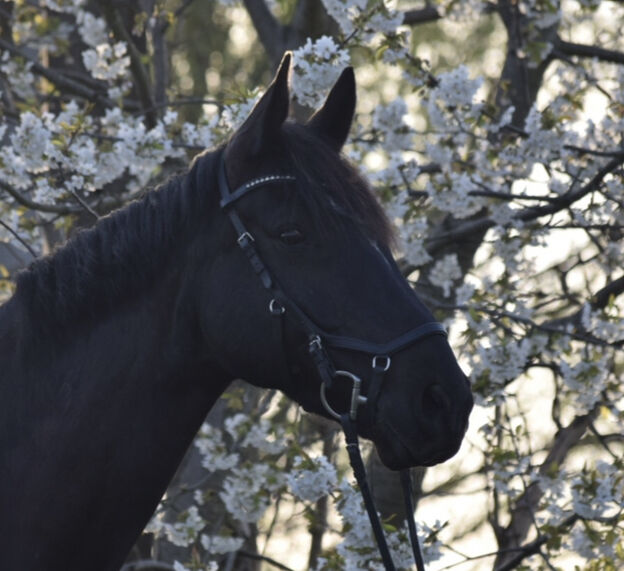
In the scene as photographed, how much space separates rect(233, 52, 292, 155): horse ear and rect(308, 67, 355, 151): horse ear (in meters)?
0.25

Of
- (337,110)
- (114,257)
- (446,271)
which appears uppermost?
(446,271)

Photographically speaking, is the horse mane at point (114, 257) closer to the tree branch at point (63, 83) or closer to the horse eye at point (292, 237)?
the horse eye at point (292, 237)

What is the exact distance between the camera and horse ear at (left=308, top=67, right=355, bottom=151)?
2.93 meters

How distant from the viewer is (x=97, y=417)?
8.55ft

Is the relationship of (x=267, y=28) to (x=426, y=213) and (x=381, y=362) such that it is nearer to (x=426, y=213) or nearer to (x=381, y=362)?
(x=426, y=213)

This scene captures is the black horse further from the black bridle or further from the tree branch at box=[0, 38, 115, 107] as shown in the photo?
the tree branch at box=[0, 38, 115, 107]

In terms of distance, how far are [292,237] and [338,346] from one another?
29 centimetres

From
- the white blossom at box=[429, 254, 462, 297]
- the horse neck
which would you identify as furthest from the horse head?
the white blossom at box=[429, 254, 462, 297]

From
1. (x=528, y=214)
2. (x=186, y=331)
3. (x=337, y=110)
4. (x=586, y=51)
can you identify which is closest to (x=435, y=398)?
(x=186, y=331)

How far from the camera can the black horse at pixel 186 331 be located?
253 cm

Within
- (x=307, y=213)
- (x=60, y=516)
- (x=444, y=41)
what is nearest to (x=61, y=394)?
(x=60, y=516)

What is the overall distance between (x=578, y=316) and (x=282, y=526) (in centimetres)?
380

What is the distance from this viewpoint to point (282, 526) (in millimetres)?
8297

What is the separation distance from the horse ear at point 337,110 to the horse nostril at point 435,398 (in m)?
0.80
